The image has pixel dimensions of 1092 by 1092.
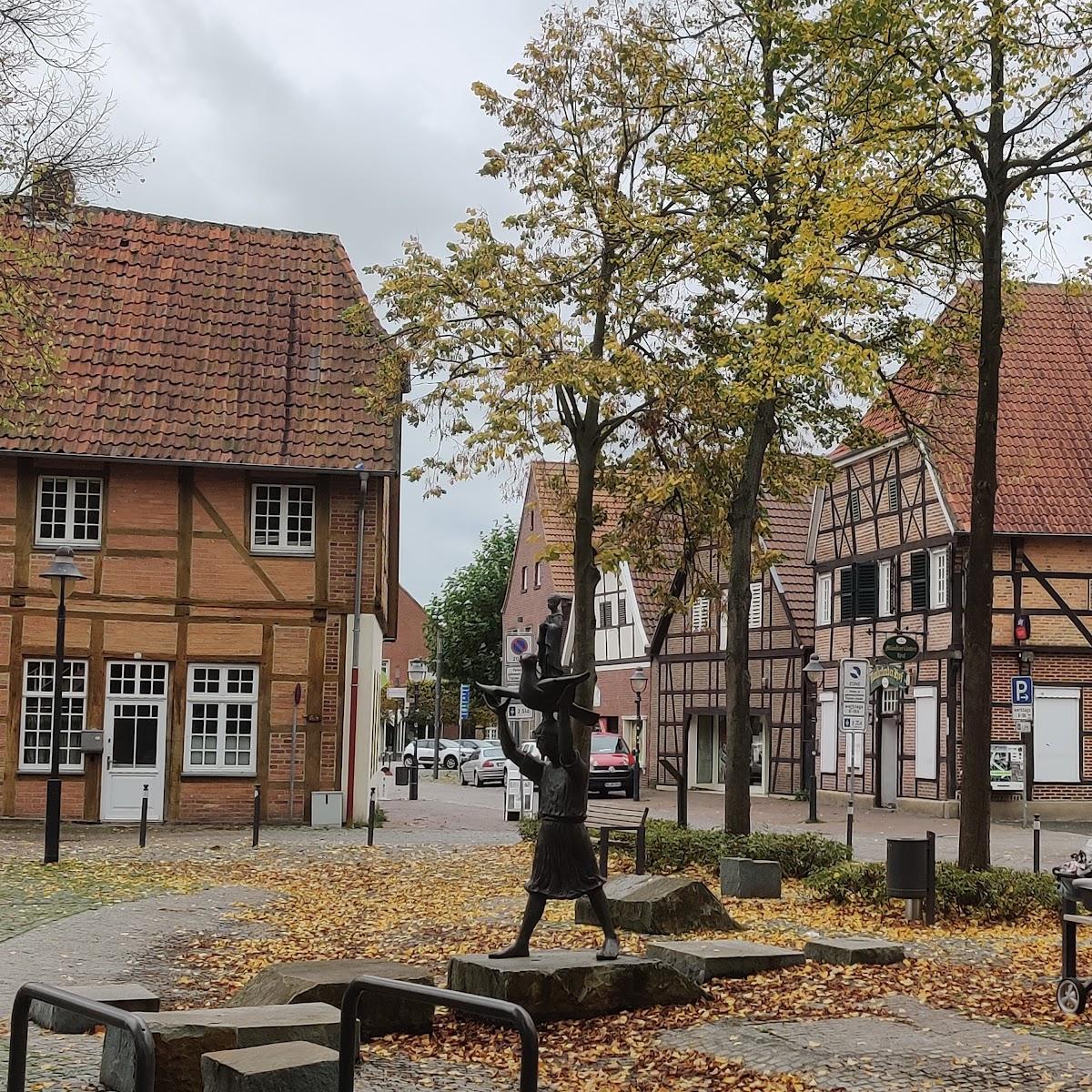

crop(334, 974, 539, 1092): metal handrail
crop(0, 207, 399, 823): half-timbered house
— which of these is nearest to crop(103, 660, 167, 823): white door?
crop(0, 207, 399, 823): half-timbered house

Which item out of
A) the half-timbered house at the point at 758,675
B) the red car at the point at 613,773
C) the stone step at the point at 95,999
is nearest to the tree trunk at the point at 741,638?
the stone step at the point at 95,999

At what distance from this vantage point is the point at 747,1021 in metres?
9.88

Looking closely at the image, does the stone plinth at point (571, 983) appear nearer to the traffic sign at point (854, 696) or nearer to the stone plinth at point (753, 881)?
the stone plinth at point (753, 881)

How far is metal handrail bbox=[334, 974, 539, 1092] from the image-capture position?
530cm

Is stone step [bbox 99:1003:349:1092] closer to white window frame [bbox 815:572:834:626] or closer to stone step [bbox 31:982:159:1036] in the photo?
stone step [bbox 31:982:159:1036]

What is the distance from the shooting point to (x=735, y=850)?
1952cm

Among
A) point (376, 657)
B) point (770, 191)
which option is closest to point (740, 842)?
point (770, 191)

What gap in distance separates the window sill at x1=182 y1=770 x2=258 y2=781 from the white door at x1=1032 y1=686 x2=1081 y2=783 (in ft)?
56.5

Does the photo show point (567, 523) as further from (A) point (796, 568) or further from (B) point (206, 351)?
(A) point (796, 568)

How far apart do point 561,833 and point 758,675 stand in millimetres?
36703

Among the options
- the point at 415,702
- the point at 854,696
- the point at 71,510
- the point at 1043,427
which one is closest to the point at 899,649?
the point at 854,696

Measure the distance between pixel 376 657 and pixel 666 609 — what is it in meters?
8.71

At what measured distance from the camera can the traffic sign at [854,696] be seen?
25.7m

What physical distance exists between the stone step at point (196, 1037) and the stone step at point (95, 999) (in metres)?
0.28
